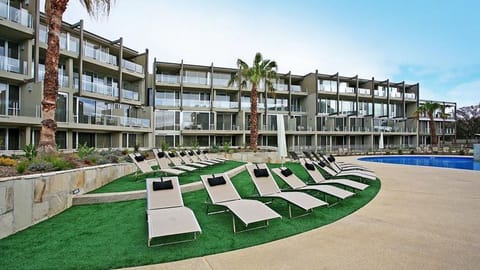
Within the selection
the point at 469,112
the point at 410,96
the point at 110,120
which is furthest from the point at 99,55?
the point at 469,112

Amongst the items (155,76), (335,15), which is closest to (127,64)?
(155,76)

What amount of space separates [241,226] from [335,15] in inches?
672

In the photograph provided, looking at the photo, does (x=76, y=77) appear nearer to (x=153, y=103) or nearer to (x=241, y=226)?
(x=153, y=103)

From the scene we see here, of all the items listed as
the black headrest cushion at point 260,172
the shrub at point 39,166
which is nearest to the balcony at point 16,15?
the shrub at point 39,166

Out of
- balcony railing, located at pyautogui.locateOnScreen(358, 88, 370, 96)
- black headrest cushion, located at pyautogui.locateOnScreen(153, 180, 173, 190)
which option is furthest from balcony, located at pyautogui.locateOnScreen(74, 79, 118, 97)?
balcony railing, located at pyautogui.locateOnScreen(358, 88, 370, 96)

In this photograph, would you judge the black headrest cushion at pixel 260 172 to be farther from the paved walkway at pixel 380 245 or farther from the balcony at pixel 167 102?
the balcony at pixel 167 102

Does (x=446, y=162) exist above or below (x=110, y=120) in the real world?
below

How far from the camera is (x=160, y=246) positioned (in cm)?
364

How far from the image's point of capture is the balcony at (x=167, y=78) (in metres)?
26.6

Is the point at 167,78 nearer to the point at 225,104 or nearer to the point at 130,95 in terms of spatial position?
the point at 130,95

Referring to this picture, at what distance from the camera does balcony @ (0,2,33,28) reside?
14.1 meters

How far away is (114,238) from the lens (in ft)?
13.0

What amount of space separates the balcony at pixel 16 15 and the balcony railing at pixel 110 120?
6.11 metres

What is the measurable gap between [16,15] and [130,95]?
9.82 meters
